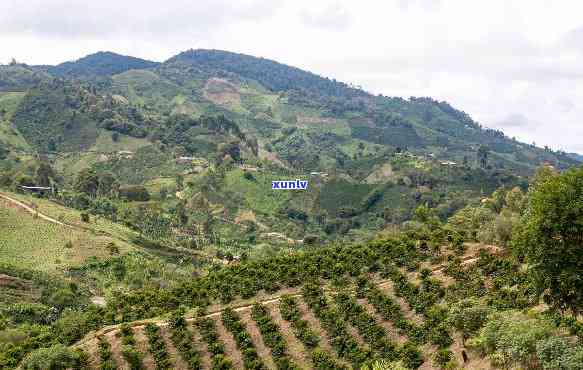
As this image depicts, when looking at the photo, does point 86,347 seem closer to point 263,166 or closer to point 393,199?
point 393,199

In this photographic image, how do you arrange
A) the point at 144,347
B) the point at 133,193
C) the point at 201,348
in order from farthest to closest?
the point at 133,193
the point at 144,347
the point at 201,348

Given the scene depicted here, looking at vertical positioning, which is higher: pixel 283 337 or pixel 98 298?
pixel 283 337

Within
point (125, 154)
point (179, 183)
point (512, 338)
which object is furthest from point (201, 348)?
point (125, 154)

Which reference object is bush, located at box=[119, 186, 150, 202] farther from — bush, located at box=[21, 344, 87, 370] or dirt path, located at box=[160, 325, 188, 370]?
bush, located at box=[21, 344, 87, 370]

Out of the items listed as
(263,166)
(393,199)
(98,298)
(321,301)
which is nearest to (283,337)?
(321,301)

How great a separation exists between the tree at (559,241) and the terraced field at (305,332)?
5976 millimetres

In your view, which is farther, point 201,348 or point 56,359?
point 201,348

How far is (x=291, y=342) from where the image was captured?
122 ft

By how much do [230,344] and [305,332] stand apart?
4.77 m

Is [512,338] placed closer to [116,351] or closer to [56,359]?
[116,351]

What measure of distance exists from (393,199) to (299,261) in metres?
116

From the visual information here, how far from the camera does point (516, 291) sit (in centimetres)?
3381


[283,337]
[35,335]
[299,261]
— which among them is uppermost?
[299,261]

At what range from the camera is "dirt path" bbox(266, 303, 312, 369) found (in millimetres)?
35188
